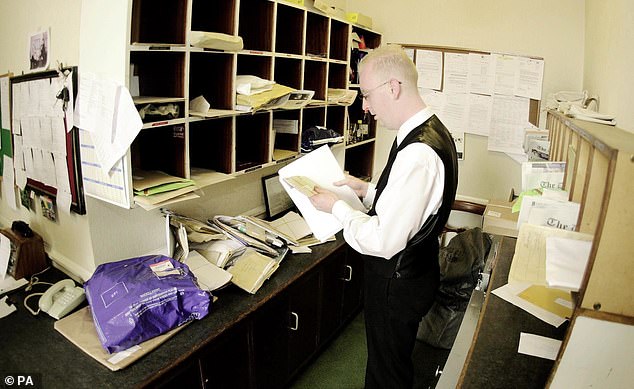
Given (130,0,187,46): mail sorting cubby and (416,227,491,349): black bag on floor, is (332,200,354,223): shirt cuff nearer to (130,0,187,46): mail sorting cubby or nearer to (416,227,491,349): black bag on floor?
(130,0,187,46): mail sorting cubby

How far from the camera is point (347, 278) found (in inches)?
100

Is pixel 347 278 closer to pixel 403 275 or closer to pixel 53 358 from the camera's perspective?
pixel 403 275

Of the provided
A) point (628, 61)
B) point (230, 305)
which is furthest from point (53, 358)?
point (628, 61)

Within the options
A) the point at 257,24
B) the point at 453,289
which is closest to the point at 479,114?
the point at 453,289

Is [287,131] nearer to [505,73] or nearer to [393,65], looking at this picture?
[393,65]

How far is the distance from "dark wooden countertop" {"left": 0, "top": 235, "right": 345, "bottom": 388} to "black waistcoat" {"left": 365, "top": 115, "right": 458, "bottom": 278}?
1.70 feet

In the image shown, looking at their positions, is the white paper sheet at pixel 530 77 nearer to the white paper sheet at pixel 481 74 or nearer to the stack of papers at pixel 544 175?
the white paper sheet at pixel 481 74

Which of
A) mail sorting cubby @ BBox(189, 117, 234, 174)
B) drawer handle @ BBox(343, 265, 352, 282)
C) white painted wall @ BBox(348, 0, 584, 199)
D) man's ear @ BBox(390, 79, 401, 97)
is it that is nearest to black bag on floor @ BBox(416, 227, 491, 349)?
drawer handle @ BBox(343, 265, 352, 282)

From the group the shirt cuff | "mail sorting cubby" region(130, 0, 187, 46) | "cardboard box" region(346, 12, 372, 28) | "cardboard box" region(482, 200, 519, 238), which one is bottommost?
"cardboard box" region(482, 200, 519, 238)

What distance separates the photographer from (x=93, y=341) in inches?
55.8

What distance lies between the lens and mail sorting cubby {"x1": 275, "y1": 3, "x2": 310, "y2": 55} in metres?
2.30

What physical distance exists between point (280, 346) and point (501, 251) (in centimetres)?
112

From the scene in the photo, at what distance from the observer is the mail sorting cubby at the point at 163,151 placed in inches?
67.5

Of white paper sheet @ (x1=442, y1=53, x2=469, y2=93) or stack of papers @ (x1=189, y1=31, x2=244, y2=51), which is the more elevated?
white paper sheet @ (x1=442, y1=53, x2=469, y2=93)
